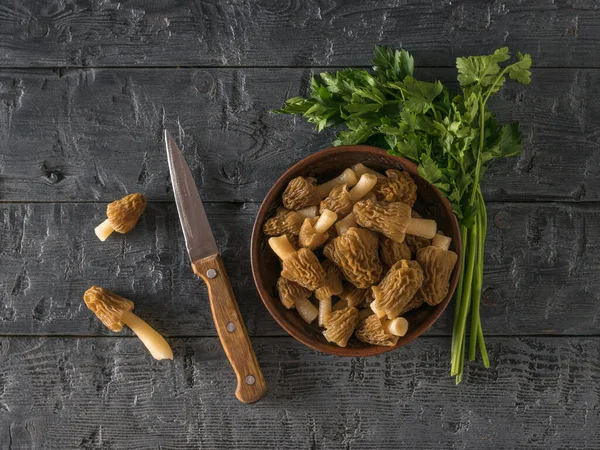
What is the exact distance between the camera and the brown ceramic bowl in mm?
1646

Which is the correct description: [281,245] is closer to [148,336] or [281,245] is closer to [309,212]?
[309,212]

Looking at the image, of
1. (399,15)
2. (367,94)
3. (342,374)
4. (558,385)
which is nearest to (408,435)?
(342,374)

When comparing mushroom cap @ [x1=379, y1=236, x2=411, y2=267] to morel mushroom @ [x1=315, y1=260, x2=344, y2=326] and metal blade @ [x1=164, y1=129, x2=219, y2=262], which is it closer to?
morel mushroom @ [x1=315, y1=260, x2=344, y2=326]

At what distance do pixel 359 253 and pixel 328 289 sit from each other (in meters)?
0.15

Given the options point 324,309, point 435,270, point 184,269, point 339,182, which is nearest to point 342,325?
point 324,309

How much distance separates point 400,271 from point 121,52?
107 cm

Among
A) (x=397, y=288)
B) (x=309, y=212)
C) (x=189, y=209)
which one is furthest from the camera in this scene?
(x=189, y=209)

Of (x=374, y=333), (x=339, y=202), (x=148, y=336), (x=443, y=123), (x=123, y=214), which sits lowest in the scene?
(x=148, y=336)

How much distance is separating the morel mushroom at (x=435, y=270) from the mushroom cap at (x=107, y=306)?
0.86 m

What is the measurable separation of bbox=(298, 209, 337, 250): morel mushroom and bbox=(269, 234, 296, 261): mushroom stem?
4cm

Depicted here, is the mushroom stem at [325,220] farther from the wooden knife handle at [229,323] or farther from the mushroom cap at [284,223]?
the wooden knife handle at [229,323]

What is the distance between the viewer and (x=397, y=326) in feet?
5.23

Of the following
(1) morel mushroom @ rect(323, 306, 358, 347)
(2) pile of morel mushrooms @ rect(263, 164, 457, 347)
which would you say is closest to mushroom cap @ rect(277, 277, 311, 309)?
(2) pile of morel mushrooms @ rect(263, 164, 457, 347)

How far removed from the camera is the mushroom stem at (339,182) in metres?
1.68
